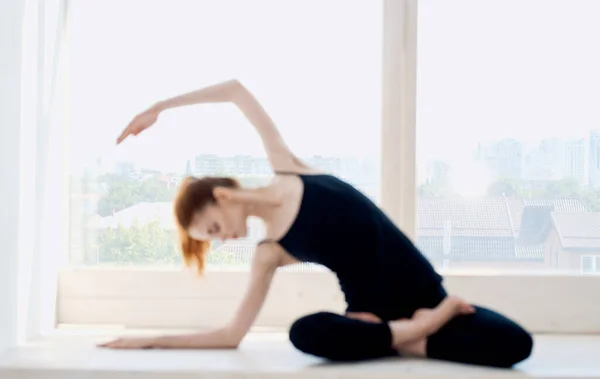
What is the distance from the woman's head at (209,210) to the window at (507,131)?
0.48 m

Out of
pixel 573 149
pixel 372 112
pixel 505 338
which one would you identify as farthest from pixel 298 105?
pixel 505 338

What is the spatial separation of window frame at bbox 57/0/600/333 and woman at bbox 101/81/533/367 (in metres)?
0.28

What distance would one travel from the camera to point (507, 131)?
168 cm

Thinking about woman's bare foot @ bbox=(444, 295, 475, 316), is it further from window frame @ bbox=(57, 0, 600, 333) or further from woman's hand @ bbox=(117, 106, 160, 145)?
woman's hand @ bbox=(117, 106, 160, 145)

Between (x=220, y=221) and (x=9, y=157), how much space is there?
1.21 ft

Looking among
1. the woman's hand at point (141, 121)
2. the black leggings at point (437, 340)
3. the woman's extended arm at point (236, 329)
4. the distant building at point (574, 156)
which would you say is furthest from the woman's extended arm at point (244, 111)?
the distant building at point (574, 156)

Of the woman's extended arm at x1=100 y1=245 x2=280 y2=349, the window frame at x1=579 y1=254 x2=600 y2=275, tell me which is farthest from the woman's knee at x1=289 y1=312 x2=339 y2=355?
the window frame at x1=579 y1=254 x2=600 y2=275

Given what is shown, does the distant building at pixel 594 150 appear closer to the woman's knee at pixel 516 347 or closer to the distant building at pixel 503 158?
the distant building at pixel 503 158

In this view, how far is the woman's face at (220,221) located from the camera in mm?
1320

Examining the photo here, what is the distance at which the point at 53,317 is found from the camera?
1.65m

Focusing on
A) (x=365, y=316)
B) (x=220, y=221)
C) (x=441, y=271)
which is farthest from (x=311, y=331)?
(x=441, y=271)

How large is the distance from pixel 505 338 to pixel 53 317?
2.76ft

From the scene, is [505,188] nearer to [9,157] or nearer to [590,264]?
[590,264]

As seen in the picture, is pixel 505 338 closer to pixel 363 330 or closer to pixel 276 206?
pixel 363 330
